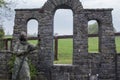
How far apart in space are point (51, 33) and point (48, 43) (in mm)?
466

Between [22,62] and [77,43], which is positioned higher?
[77,43]

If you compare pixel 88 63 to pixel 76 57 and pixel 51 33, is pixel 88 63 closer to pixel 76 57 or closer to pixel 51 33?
pixel 76 57

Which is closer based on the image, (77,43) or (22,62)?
(22,62)

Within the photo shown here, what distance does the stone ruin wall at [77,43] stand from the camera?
790 inches

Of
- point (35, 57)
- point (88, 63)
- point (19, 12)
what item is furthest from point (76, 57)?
point (19, 12)

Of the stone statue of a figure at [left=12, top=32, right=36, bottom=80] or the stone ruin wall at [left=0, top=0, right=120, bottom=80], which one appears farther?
the stone ruin wall at [left=0, top=0, right=120, bottom=80]

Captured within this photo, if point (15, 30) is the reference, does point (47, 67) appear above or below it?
below

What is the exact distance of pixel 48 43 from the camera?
2036 cm

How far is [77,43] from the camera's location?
20203mm

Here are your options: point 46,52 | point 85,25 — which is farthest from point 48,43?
point 85,25

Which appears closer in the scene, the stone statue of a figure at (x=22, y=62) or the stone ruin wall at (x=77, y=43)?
the stone statue of a figure at (x=22, y=62)

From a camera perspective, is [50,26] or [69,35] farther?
[69,35]

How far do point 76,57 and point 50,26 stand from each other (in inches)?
71.1

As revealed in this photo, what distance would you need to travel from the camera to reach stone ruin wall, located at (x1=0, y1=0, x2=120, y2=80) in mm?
20078
